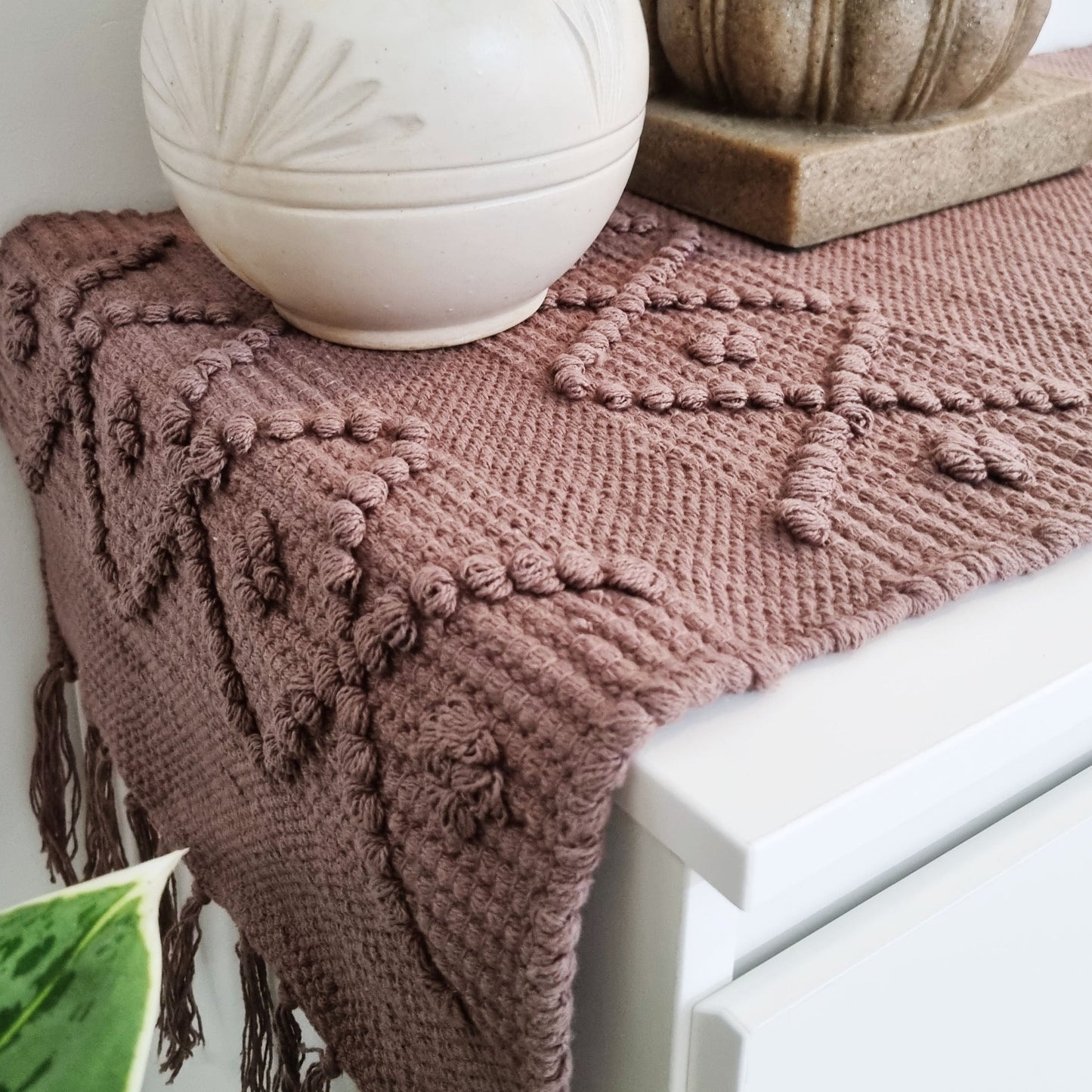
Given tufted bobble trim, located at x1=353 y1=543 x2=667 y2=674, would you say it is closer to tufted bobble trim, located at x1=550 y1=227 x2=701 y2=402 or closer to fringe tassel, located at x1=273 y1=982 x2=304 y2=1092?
tufted bobble trim, located at x1=550 y1=227 x2=701 y2=402

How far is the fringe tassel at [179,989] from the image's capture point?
0.51 metres

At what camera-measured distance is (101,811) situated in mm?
592

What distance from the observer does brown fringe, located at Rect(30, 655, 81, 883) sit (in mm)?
643

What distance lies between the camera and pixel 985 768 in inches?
10.7

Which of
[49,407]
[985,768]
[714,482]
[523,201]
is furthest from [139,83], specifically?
[985,768]

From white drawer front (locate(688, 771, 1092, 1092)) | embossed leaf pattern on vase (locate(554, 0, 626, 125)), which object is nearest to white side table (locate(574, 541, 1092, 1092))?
white drawer front (locate(688, 771, 1092, 1092))

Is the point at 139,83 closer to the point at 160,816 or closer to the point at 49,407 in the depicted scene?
the point at 49,407

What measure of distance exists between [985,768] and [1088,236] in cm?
38

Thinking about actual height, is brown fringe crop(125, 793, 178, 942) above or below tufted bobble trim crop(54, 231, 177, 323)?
below

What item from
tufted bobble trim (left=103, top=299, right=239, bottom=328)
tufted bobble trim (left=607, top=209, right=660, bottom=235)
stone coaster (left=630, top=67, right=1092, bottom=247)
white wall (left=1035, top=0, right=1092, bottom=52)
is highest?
white wall (left=1035, top=0, right=1092, bottom=52)

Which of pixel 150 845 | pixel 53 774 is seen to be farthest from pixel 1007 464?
pixel 53 774

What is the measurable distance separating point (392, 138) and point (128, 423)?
0.51 feet

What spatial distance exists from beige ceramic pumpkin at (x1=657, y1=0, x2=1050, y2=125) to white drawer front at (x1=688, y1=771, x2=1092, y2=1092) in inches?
13.9

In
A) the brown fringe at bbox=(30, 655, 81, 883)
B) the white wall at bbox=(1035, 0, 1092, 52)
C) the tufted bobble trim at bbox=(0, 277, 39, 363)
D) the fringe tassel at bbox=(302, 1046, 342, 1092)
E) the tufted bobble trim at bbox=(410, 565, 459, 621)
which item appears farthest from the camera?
the white wall at bbox=(1035, 0, 1092, 52)
